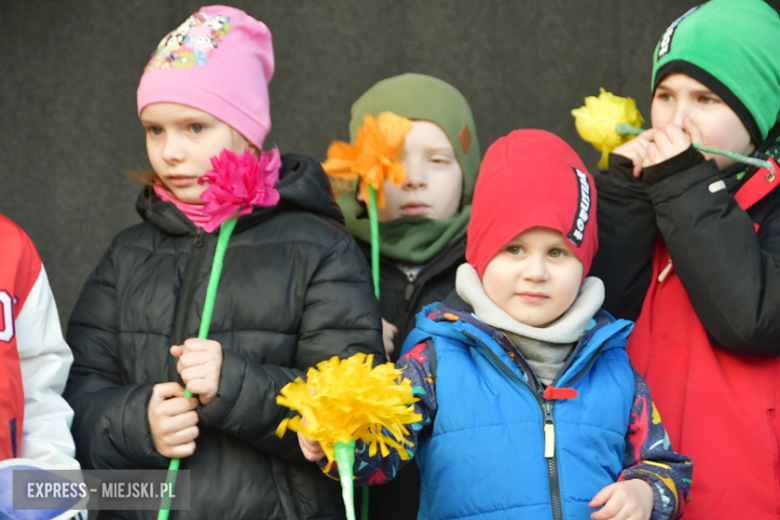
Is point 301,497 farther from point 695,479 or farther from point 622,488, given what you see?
point 695,479

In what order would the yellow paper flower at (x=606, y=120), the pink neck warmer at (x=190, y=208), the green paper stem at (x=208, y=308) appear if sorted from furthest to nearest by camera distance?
the yellow paper flower at (x=606, y=120)
the pink neck warmer at (x=190, y=208)
the green paper stem at (x=208, y=308)

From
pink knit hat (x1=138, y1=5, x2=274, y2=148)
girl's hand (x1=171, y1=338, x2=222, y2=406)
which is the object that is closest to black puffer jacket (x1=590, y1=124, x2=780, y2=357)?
pink knit hat (x1=138, y1=5, x2=274, y2=148)

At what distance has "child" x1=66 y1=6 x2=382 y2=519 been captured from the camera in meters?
1.87

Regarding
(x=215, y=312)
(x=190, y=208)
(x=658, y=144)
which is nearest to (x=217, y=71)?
(x=190, y=208)

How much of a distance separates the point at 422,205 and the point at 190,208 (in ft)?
2.31

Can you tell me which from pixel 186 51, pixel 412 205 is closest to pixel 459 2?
pixel 412 205

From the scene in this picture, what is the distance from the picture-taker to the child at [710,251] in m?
1.97

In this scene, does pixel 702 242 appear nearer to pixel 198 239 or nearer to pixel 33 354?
pixel 198 239

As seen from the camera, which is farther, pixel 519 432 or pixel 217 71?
pixel 217 71

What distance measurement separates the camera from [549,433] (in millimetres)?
1807

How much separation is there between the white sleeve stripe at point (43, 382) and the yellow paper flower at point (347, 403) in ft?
1.86

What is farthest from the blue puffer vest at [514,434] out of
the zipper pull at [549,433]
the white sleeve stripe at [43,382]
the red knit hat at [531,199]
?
the white sleeve stripe at [43,382]

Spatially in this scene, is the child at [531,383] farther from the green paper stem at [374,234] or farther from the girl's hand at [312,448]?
the green paper stem at [374,234]

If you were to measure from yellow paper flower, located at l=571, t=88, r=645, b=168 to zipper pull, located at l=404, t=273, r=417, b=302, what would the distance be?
61 centimetres
